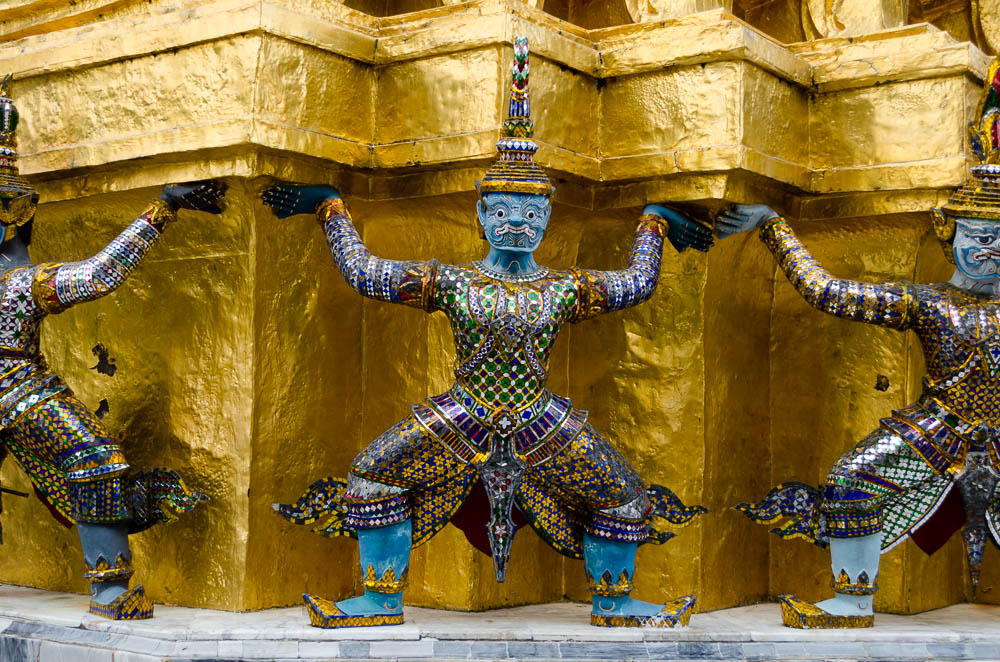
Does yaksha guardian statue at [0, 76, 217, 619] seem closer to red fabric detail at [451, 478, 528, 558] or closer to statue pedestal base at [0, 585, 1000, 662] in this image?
statue pedestal base at [0, 585, 1000, 662]

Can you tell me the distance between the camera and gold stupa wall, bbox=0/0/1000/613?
18.1 ft

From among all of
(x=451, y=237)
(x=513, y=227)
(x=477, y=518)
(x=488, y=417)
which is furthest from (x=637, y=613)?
(x=451, y=237)

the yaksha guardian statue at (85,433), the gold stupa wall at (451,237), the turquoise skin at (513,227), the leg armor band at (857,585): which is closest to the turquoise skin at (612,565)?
the gold stupa wall at (451,237)

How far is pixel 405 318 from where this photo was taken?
19.4 ft

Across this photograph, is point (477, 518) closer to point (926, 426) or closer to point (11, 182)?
point (926, 426)

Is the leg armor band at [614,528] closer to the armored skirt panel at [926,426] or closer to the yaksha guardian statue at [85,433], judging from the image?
the armored skirt panel at [926,426]

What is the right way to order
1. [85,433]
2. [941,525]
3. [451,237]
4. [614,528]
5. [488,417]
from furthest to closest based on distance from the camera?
[451,237], [941,525], [85,433], [614,528], [488,417]

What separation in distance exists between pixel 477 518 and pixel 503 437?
416 millimetres

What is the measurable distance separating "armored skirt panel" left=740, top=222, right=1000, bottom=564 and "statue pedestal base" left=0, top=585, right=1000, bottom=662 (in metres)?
0.40

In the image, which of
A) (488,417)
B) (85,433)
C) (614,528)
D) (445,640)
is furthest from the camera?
(85,433)

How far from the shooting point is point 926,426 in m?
5.29

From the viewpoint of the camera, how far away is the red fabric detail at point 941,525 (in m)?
5.46

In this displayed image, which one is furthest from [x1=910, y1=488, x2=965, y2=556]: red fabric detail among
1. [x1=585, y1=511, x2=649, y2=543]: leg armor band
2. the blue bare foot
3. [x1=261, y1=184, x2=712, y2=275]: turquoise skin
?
[x1=261, y1=184, x2=712, y2=275]: turquoise skin

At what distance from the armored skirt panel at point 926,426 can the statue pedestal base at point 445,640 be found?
1.32ft
